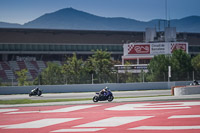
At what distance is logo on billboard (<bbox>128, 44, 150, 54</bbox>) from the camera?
75.9 meters

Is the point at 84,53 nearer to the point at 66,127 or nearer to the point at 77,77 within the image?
the point at 77,77

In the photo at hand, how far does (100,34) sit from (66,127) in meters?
75.9

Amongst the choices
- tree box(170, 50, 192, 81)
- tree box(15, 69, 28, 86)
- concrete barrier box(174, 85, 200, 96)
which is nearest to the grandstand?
tree box(15, 69, 28, 86)

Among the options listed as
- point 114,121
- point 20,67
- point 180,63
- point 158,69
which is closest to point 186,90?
point 114,121

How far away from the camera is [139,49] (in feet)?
250

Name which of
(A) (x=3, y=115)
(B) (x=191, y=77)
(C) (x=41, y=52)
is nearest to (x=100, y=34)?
(C) (x=41, y=52)

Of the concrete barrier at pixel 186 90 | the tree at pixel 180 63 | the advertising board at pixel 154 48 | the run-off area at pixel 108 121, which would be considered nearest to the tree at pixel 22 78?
the tree at pixel 180 63

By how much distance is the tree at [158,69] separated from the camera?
46969mm

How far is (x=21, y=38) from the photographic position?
279 feet

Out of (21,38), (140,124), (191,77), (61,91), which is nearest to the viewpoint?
(140,124)

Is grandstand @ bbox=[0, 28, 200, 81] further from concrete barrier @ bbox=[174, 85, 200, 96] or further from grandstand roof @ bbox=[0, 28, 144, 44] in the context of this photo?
concrete barrier @ bbox=[174, 85, 200, 96]

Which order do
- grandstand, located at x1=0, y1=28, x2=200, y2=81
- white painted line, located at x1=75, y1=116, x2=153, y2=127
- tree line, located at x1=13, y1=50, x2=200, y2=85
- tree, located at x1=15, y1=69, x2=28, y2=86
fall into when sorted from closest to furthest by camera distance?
1. white painted line, located at x1=75, y1=116, x2=153, y2=127
2. tree line, located at x1=13, y1=50, x2=200, y2=85
3. tree, located at x1=15, y1=69, x2=28, y2=86
4. grandstand, located at x1=0, y1=28, x2=200, y2=81

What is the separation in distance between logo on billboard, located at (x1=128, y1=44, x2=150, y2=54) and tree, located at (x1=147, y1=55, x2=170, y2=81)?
22307 mm

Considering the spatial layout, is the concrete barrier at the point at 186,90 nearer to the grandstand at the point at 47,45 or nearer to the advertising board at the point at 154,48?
the advertising board at the point at 154,48
